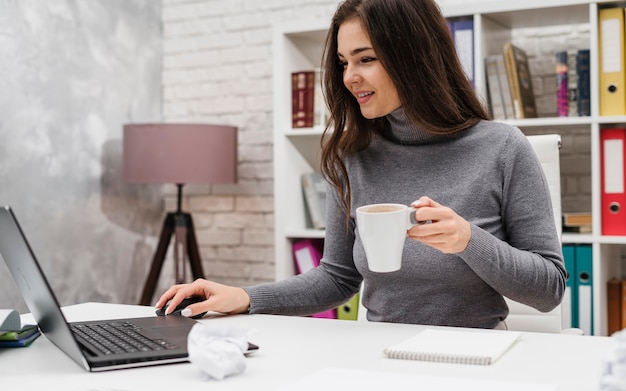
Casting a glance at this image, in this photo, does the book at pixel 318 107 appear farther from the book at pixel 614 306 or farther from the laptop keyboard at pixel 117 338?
the laptop keyboard at pixel 117 338

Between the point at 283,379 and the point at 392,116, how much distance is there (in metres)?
0.84

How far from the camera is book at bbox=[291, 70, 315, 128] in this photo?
2.76 metres

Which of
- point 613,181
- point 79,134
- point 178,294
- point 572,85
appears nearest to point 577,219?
point 613,181

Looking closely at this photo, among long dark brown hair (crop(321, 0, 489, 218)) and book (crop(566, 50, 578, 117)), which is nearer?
long dark brown hair (crop(321, 0, 489, 218))

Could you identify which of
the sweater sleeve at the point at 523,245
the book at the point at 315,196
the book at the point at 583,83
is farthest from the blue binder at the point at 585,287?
the sweater sleeve at the point at 523,245

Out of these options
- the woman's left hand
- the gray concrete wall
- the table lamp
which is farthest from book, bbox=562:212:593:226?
the gray concrete wall

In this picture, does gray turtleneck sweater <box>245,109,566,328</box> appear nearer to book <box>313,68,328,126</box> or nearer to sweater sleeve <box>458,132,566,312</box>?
sweater sleeve <box>458,132,566,312</box>

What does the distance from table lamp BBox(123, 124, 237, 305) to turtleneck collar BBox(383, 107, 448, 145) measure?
4.54 feet

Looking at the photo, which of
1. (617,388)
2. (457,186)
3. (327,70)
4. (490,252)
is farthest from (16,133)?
(617,388)

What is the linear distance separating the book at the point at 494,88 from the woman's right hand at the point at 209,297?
1.41 meters

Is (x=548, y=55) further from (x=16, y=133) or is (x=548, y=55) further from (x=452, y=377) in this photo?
(x=452, y=377)

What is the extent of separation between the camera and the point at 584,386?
33.4 inches

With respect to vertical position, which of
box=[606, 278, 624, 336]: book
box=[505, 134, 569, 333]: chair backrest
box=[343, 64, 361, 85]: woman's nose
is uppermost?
box=[343, 64, 361, 85]: woman's nose

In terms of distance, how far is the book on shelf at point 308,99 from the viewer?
276cm
